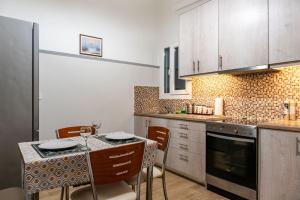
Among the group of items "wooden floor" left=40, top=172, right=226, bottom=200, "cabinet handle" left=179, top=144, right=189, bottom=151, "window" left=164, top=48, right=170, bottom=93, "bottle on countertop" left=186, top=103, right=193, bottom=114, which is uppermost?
"window" left=164, top=48, right=170, bottom=93

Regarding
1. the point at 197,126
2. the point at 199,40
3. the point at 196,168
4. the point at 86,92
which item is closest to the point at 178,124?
the point at 197,126

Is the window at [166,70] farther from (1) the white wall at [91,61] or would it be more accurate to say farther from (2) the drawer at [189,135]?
(2) the drawer at [189,135]

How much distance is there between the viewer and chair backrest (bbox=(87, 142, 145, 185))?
1246 millimetres

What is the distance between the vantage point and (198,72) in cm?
310

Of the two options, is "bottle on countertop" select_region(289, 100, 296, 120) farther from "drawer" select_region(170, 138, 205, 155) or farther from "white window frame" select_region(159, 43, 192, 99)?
"white window frame" select_region(159, 43, 192, 99)

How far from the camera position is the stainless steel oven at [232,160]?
2.16 meters

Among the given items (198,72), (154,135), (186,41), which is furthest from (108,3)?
(154,135)

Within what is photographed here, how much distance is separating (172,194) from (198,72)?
171 cm

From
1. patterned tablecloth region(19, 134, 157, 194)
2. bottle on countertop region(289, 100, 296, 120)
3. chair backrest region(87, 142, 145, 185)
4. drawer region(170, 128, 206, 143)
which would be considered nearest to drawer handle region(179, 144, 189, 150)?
drawer region(170, 128, 206, 143)

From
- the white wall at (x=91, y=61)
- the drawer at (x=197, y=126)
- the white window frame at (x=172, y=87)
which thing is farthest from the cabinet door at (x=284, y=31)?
the white wall at (x=91, y=61)

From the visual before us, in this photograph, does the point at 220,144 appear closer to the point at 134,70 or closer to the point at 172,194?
the point at 172,194

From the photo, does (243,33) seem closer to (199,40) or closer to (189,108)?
(199,40)

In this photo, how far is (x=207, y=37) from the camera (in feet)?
9.68

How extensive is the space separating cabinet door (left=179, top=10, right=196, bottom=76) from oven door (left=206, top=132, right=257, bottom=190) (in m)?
1.15
